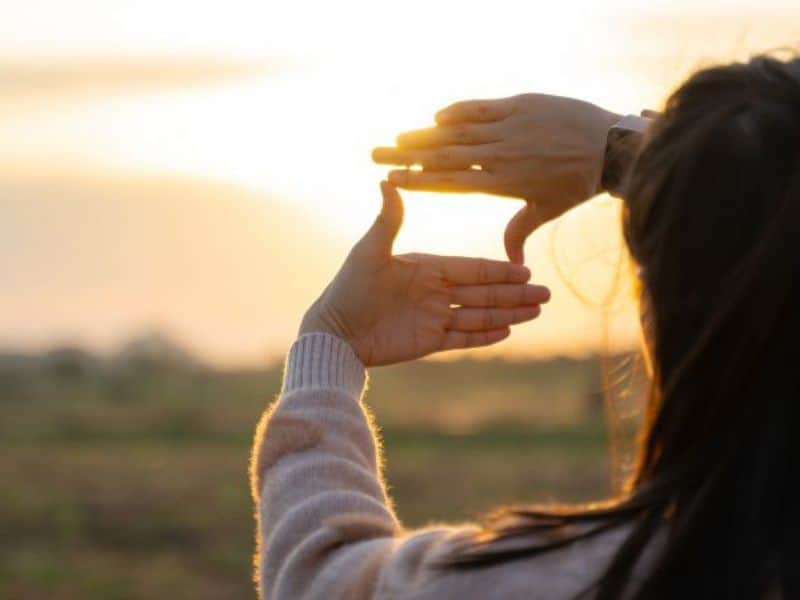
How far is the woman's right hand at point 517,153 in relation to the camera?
2.40m

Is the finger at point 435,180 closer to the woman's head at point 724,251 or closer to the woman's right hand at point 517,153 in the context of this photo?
the woman's right hand at point 517,153

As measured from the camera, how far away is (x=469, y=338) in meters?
2.38

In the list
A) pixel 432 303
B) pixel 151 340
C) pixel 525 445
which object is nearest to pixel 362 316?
pixel 432 303

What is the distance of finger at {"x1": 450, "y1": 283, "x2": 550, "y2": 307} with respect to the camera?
235 centimetres

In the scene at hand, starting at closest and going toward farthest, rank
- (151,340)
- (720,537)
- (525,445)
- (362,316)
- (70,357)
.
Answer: (720,537) → (362,316) → (525,445) → (70,357) → (151,340)

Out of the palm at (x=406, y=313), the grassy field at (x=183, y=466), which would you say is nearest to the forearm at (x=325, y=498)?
the palm at (x=406, y=313)

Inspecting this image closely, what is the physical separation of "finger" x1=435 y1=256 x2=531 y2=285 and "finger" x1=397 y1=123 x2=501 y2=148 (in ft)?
0.54

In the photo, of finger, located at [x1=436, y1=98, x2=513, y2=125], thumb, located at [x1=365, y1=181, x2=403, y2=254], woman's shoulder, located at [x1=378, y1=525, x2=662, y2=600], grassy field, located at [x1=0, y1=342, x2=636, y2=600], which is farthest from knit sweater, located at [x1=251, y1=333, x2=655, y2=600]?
grassy field, located at [x1=0, y1=342, x2=636, y2=600]

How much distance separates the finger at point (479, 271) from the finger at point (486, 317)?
0.04m

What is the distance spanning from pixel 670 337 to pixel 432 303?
0.65 meters

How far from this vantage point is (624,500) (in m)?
1.76

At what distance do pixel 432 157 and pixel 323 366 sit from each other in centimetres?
38

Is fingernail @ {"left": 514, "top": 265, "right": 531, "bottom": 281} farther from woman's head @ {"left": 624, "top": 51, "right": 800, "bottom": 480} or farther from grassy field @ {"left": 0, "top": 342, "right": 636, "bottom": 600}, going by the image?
grassy field @ {"left": 0, "top": 342, "right": 636, "bottom": 600}

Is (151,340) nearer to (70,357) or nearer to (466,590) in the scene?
(70,357)
